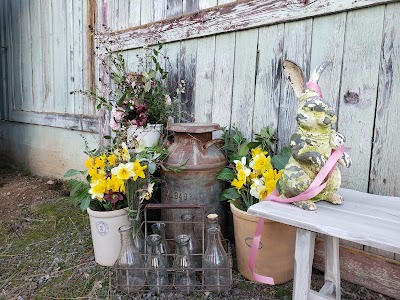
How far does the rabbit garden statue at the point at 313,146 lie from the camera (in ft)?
3.95

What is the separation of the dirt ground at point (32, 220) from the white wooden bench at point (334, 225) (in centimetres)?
31

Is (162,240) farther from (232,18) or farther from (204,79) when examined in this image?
(232,18)

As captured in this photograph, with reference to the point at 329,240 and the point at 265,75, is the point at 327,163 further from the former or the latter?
the point at 265,75

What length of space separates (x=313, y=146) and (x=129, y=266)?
41.2 inches

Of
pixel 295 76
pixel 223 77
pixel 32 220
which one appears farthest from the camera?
pixel 32 220

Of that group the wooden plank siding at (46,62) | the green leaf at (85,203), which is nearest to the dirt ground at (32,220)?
the green leaf at (85,203)

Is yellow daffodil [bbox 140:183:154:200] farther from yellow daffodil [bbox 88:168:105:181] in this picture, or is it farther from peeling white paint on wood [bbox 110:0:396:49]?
peeling white paint on wood [bbox 110:0:396:49]

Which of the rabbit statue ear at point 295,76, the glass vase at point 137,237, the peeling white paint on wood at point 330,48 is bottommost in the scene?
the glass vase at point 137,237

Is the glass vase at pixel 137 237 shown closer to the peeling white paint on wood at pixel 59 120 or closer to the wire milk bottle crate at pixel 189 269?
the wire milk bottle crate at pixel 189 269

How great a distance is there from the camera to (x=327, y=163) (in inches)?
47.8

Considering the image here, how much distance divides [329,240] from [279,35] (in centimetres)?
114

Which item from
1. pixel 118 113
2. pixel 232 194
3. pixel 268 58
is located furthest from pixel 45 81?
pixel 232 194

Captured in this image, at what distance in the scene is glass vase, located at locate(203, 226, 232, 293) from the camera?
5.20 ft

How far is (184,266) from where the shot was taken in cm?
158
